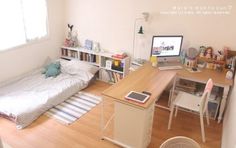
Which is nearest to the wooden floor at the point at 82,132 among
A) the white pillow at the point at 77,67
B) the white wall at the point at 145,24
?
the white pillow at the point at 77,67

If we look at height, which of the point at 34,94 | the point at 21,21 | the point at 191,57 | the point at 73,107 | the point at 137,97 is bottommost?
the point at 73,107

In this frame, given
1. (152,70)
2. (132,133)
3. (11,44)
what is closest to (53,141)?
(132,133)

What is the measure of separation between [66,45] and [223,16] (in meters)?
3.04

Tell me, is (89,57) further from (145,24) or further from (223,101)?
(223,101)

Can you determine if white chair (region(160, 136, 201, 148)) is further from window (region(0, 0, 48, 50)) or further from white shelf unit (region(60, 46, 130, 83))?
window (region(0, 0, 48, 50))

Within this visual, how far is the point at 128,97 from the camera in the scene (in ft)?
7.79

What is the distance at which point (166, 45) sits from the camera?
3287 millimetres

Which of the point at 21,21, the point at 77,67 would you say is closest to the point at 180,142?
the point at 77,67

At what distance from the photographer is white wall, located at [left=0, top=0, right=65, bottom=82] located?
12.1 ft

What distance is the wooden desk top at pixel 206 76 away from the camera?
2899mm

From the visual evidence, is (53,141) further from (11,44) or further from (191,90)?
(191,90)

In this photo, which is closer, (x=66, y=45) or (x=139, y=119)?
(x=139, y=119)

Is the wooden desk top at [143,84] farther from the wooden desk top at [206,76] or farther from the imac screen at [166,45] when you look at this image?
the imac screen at [166,45]

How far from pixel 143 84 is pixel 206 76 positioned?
0.99 m
